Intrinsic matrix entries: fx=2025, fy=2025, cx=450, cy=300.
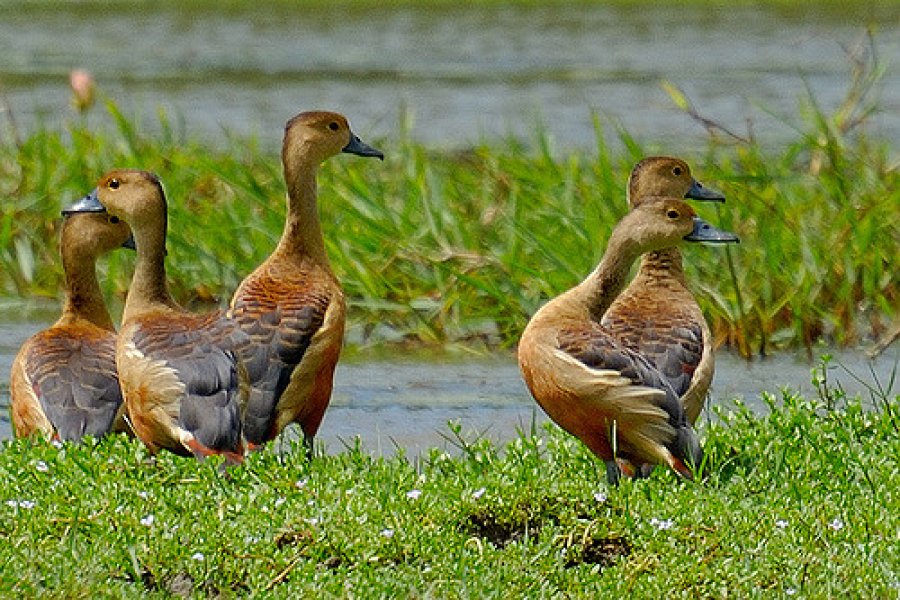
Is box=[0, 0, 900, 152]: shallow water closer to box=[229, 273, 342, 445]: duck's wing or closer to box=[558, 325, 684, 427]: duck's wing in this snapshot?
box=[229, 273, 342, 445]: duck's wing

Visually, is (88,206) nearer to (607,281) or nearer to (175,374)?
(175,374)

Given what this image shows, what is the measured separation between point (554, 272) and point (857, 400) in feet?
8.59

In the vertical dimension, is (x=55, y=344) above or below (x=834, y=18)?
above

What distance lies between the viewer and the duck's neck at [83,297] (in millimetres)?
7824

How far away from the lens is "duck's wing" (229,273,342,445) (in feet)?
21.0

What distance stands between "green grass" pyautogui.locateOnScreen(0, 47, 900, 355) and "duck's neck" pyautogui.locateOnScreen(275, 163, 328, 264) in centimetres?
158

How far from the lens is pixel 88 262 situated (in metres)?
7.96

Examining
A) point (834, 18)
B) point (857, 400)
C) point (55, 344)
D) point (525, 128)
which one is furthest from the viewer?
point (834, 18)

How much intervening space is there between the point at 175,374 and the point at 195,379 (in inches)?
3.2

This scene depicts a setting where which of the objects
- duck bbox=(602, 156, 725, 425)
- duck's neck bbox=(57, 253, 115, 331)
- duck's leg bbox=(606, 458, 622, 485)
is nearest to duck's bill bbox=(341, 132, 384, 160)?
duck bbox=(602, 156, 725, 425)

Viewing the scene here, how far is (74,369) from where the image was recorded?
23.2 feet

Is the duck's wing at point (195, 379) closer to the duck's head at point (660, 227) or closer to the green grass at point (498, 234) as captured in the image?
the duck's head at point (660, 227)

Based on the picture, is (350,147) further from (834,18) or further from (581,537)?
(834,18)

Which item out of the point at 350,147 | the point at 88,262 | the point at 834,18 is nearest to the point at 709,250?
the point at 350,147
